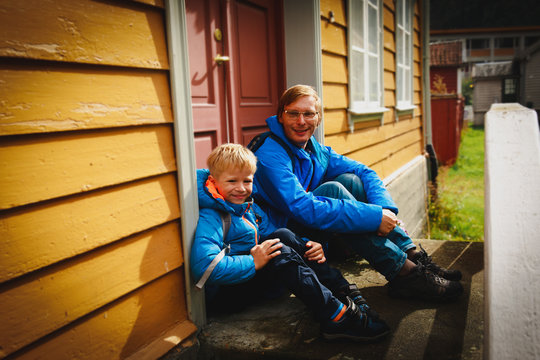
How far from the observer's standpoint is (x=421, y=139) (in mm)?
7875

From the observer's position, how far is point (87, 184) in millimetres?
1441

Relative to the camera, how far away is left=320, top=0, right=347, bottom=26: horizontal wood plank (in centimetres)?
332

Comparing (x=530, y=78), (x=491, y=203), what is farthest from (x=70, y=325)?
(x=530, y=78)

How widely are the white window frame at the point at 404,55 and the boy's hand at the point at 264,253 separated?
4.38m

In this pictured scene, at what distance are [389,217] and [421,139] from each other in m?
6.17

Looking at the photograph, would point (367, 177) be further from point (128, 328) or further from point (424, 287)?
point (128, 328)

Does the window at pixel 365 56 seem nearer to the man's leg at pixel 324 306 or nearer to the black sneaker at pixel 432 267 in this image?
the black sneaker at pixel 432 267

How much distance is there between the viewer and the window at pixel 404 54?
18.9 ft

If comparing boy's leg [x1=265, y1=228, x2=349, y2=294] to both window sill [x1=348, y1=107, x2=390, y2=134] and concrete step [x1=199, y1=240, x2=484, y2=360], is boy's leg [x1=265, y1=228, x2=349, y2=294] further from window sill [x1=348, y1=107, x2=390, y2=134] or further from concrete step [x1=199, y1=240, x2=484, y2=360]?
window sill [x1=348, y1=107, x2=390, y2=134]

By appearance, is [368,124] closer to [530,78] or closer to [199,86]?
[199,86]

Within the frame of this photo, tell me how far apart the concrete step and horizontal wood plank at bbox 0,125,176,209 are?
89 centimetres

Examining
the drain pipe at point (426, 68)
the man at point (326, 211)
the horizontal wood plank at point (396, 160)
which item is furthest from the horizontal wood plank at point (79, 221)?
the drain pipe at point (426, 68)

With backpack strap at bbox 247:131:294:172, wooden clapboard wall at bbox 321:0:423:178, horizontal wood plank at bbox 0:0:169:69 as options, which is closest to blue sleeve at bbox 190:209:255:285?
backpack strap at bbox 247:131:294:172

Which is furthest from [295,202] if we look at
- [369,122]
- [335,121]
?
[369,122]
